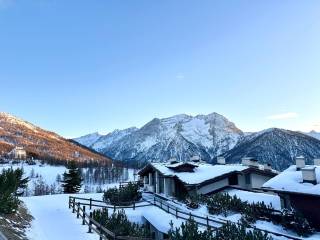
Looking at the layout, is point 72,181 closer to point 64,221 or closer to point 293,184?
point 64,221

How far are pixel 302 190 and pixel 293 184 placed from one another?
6.27 ft

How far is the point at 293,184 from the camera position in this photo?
102 ft

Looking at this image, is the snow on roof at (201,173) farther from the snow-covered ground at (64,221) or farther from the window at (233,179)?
the snow-covered ground at (64,221)

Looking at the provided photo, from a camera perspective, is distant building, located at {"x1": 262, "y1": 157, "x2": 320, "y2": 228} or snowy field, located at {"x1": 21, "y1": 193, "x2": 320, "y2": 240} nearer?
snowy field, located at {"x1": 21, "y1": 193, "x2": 320, "y2": 240}

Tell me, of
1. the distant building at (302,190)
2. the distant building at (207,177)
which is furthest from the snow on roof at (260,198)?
the distant building at (207,177)

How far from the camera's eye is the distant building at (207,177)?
44656 mm

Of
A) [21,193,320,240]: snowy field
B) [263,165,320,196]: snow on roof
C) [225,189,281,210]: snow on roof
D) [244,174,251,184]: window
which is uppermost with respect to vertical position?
[244,174,251,184]: window

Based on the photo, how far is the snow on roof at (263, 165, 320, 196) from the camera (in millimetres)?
28603

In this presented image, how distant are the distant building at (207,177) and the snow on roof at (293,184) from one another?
11329mm

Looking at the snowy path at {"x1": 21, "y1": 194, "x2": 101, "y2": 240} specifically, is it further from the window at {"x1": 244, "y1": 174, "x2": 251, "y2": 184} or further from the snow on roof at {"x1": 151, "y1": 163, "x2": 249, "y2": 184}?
the window at {"x1": 244, "y1": 174, "x2": 251, "y2": 184}

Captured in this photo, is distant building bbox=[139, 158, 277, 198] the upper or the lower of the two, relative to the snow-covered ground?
upper

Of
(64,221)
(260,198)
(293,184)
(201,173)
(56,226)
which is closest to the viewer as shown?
(56,226)

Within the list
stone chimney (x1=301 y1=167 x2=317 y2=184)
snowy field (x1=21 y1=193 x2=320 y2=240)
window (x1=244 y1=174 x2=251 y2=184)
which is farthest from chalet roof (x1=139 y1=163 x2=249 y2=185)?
stone chimney (x1=301 y1=167 x2=317 y2=184)

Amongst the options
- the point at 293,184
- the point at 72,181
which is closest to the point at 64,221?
the point at 293,184
